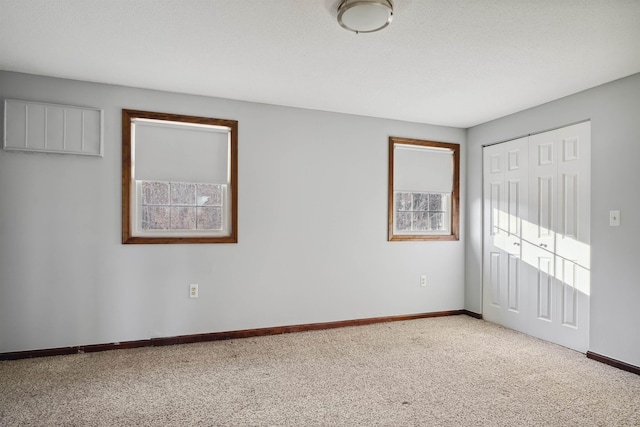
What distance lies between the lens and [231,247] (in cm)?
399

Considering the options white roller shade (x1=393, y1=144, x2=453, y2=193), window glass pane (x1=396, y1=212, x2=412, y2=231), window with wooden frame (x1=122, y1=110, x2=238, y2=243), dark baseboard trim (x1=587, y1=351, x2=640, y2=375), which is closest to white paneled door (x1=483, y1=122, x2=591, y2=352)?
dark baseboard trim (x1=587, y1=351, x2=640, y2=375)

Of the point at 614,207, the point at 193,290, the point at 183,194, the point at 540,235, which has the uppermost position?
the point at 183,194

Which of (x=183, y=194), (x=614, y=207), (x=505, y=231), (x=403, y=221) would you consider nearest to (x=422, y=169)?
(x=403, y=221)

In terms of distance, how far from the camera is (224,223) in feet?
13.2

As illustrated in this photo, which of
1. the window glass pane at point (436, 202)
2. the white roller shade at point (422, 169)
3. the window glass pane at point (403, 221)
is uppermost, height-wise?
the white roller shade at point (422, 169)

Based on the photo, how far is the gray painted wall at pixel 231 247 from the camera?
11.0 feet

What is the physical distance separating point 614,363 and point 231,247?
3404 millimetres

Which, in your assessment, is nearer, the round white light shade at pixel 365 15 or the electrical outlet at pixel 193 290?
the round white light shade at pixel 365 15

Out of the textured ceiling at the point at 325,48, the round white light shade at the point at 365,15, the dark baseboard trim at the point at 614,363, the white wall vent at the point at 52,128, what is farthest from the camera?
the white wall vent at the point at 52,128

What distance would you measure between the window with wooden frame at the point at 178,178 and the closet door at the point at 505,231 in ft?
9.41

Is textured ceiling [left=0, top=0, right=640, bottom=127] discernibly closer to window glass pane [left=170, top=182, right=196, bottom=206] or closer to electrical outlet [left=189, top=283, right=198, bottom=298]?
window glass pane [left=170, top=182, right=196, bottom=206]

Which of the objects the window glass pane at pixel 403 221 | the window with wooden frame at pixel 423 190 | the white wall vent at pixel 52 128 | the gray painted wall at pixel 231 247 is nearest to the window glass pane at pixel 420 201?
the window with wooden frame at pixel 423 190

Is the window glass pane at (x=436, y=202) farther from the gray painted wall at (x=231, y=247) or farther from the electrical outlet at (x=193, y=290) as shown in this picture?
the electrical outlet at (x=193, y=290)

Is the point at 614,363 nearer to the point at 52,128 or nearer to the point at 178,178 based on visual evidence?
the point at 178,178
